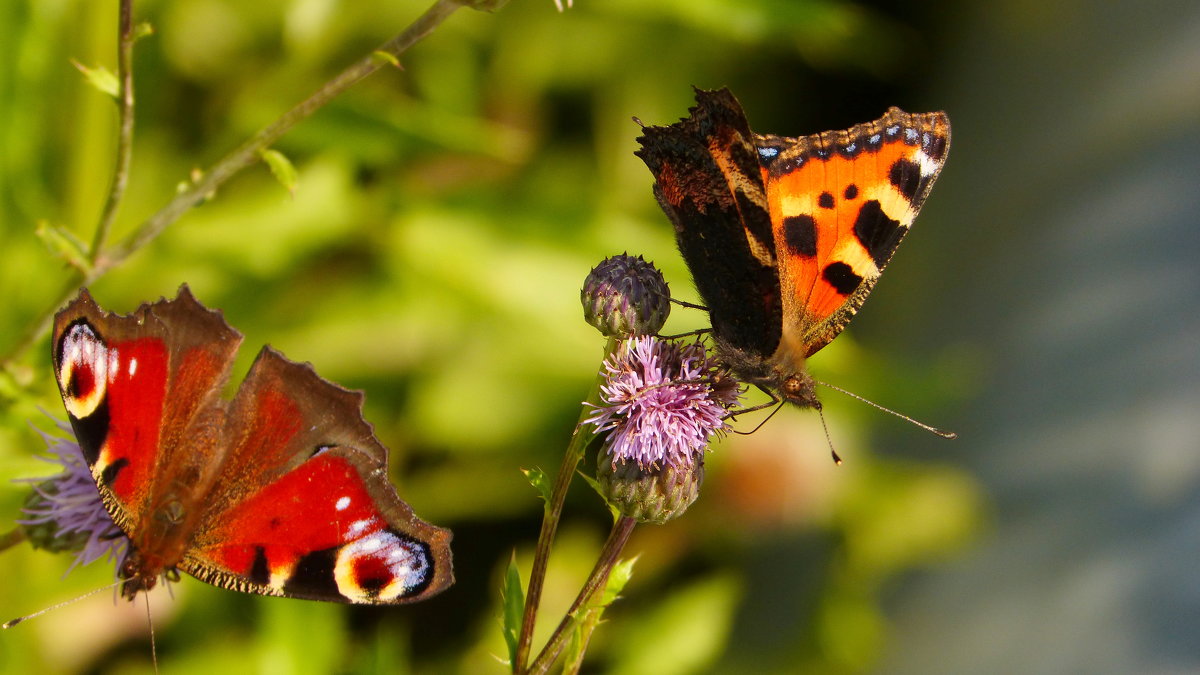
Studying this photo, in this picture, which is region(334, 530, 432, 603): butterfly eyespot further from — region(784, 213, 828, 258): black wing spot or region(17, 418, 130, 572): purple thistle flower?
region(784, 213, 828, 258): black wing spot

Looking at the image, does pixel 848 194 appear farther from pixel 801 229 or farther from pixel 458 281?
pixel 458 281

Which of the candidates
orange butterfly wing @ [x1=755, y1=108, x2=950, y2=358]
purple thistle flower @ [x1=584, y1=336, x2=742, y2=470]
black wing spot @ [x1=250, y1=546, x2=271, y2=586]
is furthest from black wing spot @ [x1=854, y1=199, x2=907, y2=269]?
black wing spot @ [x1=250, y1=546, x2=271, y2=586]

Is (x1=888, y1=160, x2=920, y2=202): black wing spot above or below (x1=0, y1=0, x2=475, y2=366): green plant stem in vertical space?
above

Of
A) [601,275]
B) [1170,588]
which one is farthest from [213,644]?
[1170,588]

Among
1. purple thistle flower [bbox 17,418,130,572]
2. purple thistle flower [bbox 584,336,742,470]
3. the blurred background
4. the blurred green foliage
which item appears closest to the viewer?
purple thistle flower [bbox 584,336,742,470]

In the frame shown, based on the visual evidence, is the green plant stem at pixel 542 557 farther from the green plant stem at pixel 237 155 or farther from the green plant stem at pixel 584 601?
the green plant stem at pixel 237 155
